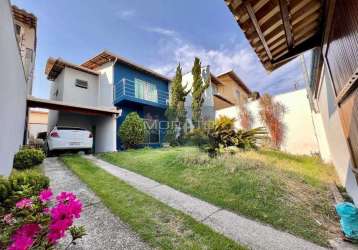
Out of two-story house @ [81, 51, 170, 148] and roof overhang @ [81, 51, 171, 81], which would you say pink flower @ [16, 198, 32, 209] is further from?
roof overhang @ [81, 51, 171, 81]

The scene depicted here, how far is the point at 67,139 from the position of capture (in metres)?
9.07

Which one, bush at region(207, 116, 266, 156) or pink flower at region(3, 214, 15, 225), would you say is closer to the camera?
pink flower at region(3, 214, 15, 225)

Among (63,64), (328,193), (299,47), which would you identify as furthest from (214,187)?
(63,64)

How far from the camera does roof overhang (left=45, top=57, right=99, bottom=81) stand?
1197 cm

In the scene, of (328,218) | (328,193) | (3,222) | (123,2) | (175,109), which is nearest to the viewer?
(3,222)

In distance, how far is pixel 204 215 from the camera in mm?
3480

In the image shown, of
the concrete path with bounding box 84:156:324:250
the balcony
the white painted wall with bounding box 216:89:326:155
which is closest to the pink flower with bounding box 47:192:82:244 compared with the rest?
the concrete path with bounding box 84:156:324:250

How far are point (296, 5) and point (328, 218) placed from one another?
3731 mm

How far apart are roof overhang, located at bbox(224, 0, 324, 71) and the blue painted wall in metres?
10.5

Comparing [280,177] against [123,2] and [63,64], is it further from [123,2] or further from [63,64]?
[63,64]

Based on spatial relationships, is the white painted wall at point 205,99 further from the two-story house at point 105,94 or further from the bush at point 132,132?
the bush at point 132,132

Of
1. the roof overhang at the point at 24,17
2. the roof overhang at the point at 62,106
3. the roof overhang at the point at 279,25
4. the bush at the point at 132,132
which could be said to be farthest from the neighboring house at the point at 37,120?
the roof overhang at the point at 279,25

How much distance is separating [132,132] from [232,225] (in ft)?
29.8

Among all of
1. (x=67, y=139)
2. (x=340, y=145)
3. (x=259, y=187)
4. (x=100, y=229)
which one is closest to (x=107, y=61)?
(x=67, y=139)
